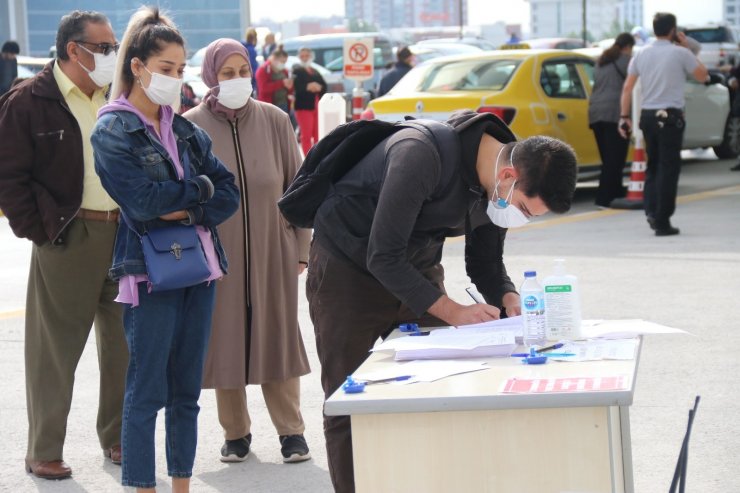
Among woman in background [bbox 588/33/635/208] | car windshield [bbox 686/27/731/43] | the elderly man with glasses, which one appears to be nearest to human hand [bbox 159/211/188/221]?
the elderly man with glasses

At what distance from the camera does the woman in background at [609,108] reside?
13484mm

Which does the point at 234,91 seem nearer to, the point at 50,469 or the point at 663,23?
the point at 50,469

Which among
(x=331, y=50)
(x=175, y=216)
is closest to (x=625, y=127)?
(x=175, y=216)

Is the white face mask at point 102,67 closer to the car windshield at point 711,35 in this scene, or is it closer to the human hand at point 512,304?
the human hand at point 512,304

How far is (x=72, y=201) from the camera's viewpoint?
545 cm

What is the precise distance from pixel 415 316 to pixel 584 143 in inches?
395

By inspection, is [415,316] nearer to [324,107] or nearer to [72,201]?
[72,201]

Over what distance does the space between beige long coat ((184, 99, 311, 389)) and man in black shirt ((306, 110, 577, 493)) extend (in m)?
1.02

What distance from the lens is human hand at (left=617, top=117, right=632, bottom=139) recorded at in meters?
12.8

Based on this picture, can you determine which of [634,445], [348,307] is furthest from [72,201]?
[634,445]

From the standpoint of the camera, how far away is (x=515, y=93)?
1386 cm

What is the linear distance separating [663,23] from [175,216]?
801 centimetres

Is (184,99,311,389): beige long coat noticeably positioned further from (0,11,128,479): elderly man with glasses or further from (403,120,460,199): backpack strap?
(403,120,460,199): backpack strap

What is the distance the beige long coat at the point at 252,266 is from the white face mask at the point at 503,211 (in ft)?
5.18
